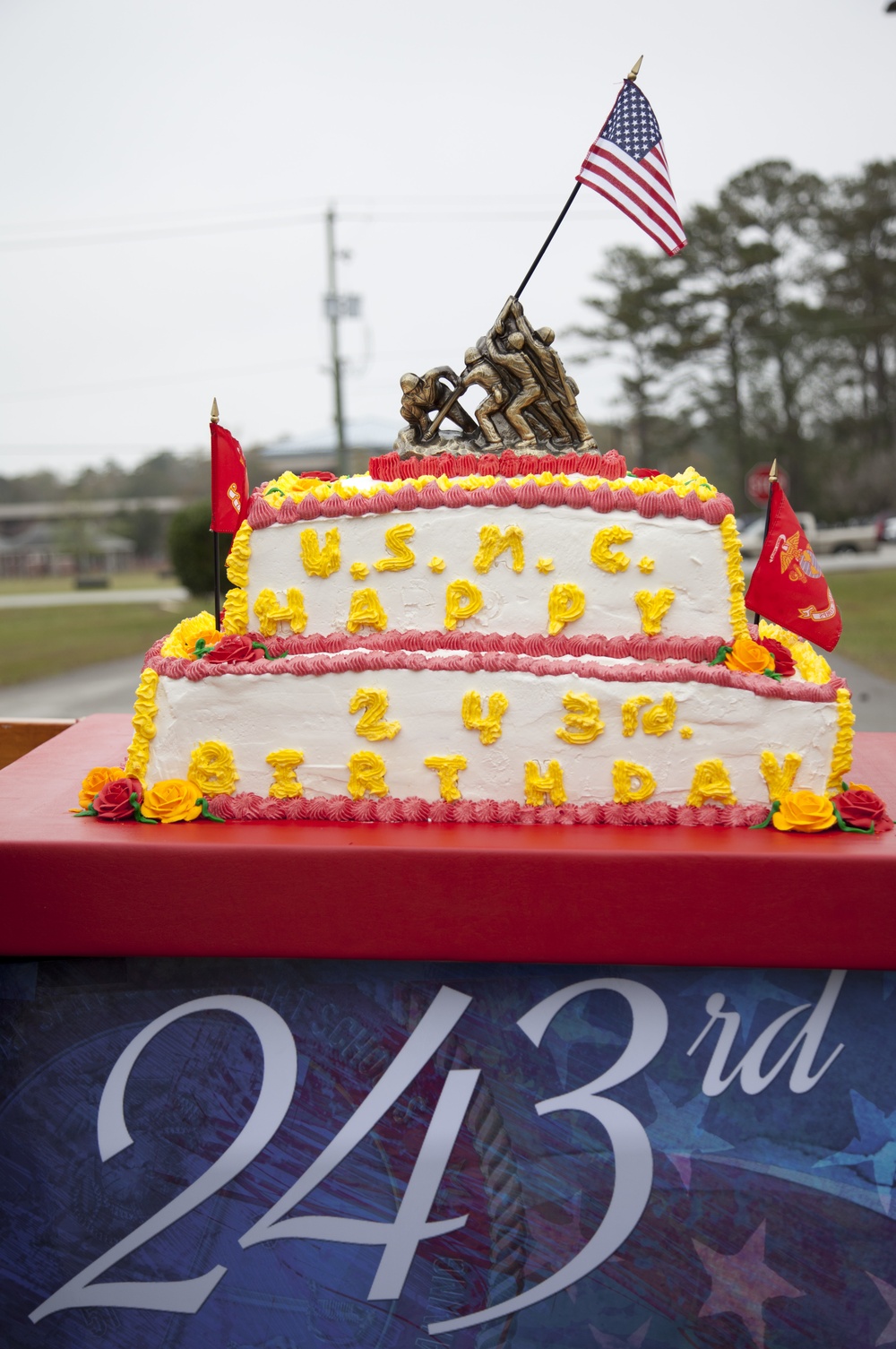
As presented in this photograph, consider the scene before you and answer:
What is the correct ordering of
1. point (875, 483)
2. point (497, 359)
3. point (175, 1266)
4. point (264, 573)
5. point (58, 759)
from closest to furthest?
point (175, 1266)
point (264, 573)
point (497, 359)
point (58, 759)
point (875, 483)

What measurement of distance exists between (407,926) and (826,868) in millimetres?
1275

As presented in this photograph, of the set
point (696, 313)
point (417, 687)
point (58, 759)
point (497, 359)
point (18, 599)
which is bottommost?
point (18, 599)

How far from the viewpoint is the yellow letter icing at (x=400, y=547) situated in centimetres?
415

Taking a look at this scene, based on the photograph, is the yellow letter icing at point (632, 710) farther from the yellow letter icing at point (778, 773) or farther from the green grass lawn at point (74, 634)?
the green grass lawn at point (74, 634)

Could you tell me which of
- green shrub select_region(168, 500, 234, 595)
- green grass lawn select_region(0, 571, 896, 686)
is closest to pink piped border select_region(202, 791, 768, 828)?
green grass lawn select_region(0, 571, 896, 686)

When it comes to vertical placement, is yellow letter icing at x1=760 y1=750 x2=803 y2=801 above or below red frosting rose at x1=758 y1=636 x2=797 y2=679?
below

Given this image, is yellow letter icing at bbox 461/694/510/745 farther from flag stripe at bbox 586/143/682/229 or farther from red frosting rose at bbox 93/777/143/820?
flag stripe at bbox 586/143/682/229

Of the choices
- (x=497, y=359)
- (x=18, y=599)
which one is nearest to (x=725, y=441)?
(x=18, y=599)

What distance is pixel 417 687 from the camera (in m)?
3.98

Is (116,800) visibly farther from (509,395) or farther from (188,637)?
(509,395)

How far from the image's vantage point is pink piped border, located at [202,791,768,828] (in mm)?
3916

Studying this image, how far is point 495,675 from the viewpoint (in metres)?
3.95

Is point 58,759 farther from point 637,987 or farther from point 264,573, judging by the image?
point 637,987

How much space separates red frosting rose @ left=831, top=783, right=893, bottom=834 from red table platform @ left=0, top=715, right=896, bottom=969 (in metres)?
0.07
